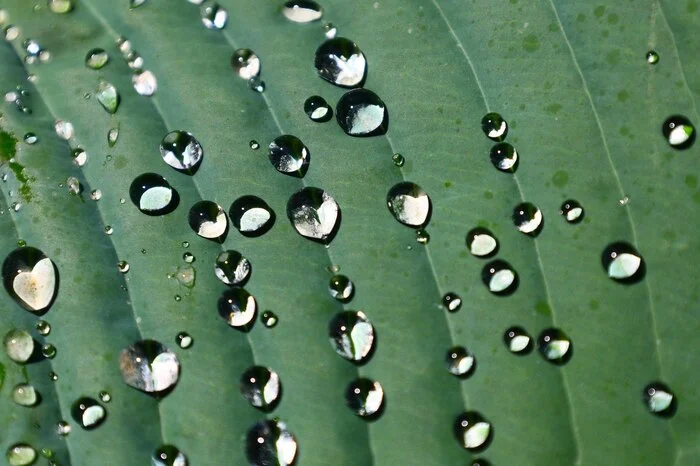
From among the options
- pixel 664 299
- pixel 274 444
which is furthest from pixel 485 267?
pixel 274 444

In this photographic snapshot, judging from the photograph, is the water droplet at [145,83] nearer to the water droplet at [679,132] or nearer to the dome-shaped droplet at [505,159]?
the dome-shaped droplet at [505,159]

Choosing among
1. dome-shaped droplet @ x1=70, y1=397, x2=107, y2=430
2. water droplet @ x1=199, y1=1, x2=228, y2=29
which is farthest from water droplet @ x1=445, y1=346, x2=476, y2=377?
water droplet @ x1=199, y1=1, x2=228, y2=29

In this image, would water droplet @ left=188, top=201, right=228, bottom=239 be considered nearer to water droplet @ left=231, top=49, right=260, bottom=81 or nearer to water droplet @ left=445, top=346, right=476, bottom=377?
water droplet @ left=231, top=49, right=260, bottom=81

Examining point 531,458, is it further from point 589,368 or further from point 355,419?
point 355,419

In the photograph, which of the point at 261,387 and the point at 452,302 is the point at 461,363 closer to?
the point at 452,302

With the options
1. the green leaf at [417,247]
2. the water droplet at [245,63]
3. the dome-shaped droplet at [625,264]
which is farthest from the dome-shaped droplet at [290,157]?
the dome-shaped droplet at [625,264]
